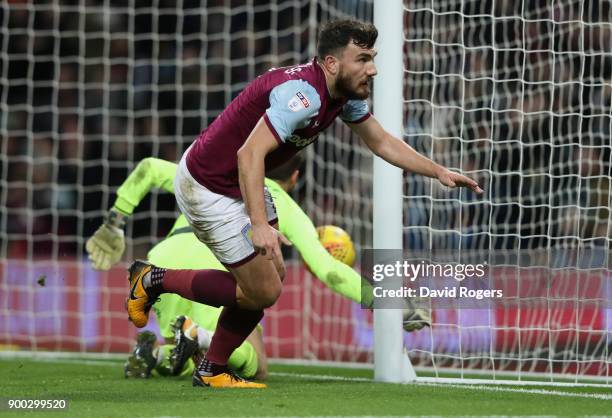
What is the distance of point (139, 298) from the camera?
5102 millimetres

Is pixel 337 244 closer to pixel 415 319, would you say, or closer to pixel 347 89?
pixel 415 319

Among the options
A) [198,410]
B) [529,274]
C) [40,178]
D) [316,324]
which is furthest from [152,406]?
[40,178]

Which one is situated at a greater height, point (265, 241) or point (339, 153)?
point (339, 153)

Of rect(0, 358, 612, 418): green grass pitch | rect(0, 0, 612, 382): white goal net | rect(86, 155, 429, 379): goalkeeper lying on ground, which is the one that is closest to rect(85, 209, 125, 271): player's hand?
rect(86, 155, 429, 379): goalkeeper lying on ground

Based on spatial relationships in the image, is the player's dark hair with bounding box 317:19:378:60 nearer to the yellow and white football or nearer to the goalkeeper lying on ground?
the goalkeeper lying on ground

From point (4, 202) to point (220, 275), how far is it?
6.74 metres

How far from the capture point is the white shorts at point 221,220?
4.75 metres

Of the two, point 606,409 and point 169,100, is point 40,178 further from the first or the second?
point 606,409

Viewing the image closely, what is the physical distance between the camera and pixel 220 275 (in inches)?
195

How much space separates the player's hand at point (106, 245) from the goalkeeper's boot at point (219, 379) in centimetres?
101

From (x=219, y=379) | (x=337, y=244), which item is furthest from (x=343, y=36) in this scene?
(x=337, y=244)

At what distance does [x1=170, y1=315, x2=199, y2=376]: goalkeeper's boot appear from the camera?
5.47m

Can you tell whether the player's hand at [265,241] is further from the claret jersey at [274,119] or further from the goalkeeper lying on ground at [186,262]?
the goalkeeper lying on ground at [186,262]

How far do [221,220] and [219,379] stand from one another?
760 mm
